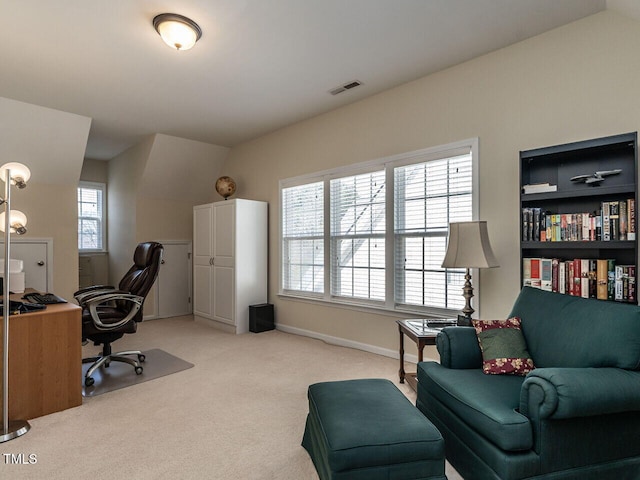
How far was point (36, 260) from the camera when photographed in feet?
15.8

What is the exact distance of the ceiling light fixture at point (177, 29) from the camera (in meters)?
2.45

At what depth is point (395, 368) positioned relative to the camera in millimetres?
3287

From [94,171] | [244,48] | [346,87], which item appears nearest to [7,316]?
[244,48]

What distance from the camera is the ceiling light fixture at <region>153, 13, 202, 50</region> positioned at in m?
2.45

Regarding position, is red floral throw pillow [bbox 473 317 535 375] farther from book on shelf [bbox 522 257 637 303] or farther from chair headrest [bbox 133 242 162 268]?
chair headrest [bbox 133 242 162 268]

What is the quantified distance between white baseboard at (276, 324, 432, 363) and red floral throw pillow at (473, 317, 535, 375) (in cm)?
141

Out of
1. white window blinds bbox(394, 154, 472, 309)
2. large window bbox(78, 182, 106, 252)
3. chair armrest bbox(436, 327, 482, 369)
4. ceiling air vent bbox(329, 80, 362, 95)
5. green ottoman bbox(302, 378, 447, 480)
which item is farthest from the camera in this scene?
large window bbox(78, 182, 106, 252)

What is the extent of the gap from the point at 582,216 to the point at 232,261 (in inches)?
147

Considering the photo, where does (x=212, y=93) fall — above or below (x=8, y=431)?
above

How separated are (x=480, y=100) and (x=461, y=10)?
837 millimetres

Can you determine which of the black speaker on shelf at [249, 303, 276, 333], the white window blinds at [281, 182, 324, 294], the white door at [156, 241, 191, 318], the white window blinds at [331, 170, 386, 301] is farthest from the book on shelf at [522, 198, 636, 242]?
the white door at [156, 241, 191, 318]

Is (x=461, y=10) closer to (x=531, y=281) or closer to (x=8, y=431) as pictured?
(x=531, y=281)

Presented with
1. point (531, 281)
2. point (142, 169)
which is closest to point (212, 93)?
point (142, 169)

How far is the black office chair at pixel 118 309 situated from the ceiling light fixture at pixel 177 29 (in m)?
1.76
